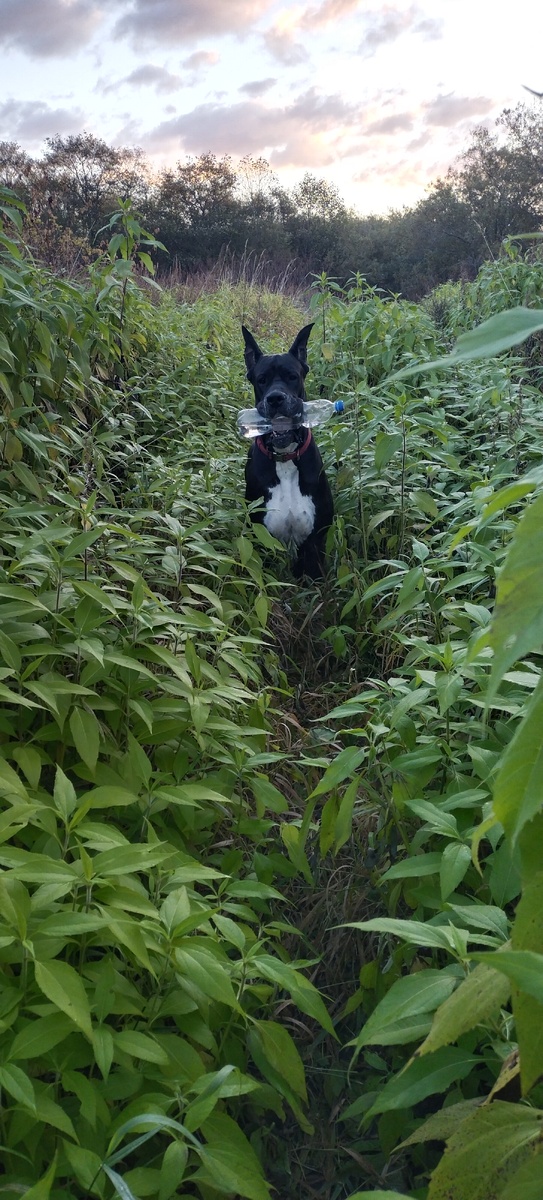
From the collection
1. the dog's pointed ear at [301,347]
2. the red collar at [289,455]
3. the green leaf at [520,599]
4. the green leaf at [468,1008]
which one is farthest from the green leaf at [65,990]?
the dog's pointed ear at [301,347]

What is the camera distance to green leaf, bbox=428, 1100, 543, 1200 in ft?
2.48

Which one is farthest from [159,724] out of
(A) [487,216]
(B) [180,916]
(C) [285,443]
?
(A) [487,216]

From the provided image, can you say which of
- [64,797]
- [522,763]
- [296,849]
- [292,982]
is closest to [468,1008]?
[522,763]

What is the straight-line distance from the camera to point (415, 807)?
4.57 feet

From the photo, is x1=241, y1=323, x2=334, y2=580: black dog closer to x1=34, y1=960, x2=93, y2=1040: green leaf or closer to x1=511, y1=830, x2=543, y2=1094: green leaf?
x1=34, y1=960, x2=93, y2=1040: green leaf

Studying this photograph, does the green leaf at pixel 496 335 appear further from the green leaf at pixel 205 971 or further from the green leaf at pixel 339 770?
the green leaf at pixel 339 770

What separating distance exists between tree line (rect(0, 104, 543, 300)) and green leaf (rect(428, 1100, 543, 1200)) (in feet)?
44.4

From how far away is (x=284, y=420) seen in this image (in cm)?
369

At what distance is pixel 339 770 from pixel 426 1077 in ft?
1.82

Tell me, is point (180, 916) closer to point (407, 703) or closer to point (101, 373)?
point (407, 703)

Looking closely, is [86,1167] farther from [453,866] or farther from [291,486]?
[291,486]

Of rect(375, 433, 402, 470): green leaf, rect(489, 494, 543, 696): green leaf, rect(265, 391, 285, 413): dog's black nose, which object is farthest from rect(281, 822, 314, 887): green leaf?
rect(265, 391, 285, 413): dog's black nose

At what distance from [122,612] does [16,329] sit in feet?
4.11

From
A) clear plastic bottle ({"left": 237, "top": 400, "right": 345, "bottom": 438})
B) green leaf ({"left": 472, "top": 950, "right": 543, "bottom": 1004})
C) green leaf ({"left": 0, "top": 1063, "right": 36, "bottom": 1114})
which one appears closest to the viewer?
green leaf ({"left": 472, "top": 950, "right": 543, "bottom": 1004})
